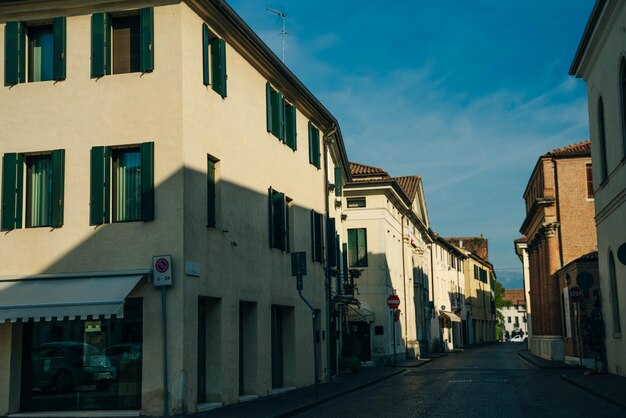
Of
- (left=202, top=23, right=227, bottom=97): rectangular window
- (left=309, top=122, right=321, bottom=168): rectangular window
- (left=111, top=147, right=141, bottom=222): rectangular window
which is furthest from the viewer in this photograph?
(left=309, top=122, right=321, bottom=168): rectangular window

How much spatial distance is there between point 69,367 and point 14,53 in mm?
6702

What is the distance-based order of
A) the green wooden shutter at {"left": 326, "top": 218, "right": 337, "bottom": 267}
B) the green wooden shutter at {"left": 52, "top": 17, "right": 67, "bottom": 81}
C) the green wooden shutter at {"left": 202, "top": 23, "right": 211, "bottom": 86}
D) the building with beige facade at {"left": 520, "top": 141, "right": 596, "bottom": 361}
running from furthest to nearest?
the building with beige facade at {"left": 520, "top": 141, "right": 596, "bottom": 361} < the green wooden shutter at {"left": 326, "top": 218, "right": 337, "bottom": 267} < the green wooden shutter at {"left": 202, "top": 23, "right": 211, "bottom": 86} < the green wooden shutter at {"left": 52, "top": 17, "right": 67, "bottom": 81}

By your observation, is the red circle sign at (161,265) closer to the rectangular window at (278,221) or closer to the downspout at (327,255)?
the rectangular window at (278,221)

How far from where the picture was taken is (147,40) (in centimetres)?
1670

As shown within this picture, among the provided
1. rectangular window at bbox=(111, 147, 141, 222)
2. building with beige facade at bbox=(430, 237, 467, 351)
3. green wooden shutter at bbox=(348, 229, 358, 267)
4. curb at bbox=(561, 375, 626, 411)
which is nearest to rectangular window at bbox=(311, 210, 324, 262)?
curb at bbox=(561, 375, 626, 411)

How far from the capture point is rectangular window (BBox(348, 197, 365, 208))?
4262 cm

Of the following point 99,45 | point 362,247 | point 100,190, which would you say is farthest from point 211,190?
point 362,247

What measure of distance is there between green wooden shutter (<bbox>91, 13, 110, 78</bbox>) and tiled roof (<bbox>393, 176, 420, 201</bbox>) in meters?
38.1

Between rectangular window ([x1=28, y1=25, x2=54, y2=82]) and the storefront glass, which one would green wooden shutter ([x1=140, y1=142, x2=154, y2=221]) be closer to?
the storefront glass

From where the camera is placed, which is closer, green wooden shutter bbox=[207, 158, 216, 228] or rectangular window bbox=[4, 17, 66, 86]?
rectangular window bbox=[4, 17, 66, 86]

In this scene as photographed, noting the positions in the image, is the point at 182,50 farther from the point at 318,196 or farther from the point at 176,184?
the point at 318,196

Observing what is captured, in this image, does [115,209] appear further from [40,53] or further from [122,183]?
[40,53]

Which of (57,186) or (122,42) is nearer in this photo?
(57,186)

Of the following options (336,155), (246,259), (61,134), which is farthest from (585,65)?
(61,134)
